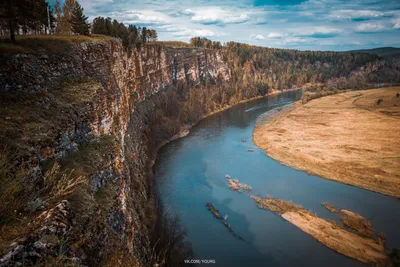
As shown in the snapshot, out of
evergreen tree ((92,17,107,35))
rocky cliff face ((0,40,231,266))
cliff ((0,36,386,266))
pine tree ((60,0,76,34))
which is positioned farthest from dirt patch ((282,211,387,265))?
pine tree ((60,0,76,34))

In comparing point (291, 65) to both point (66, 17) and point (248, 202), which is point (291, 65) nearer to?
point (66, 17)

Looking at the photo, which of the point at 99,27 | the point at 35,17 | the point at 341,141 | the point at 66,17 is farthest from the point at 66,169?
the point at 341,141

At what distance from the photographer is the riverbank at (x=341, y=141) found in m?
39.9

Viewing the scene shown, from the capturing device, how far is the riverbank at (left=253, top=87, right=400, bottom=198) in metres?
39.9

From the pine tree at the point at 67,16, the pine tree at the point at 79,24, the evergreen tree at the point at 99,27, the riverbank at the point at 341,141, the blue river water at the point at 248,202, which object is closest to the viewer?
the blue river water at the point at 248,202

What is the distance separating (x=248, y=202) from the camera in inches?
1288

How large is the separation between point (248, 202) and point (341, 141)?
32.4 metres

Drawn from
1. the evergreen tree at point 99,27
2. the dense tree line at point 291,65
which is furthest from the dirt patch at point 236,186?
the dense tree line at point 291,65

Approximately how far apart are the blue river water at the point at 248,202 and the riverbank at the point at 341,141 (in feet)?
10.7

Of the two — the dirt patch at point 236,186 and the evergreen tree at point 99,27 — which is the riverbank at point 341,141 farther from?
the evergreen tree at point 99,27

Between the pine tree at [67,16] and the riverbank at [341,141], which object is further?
the pine tree at [67,16]

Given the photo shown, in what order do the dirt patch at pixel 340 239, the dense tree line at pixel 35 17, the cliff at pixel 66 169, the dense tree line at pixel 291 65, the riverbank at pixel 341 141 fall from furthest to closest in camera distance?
the dense tree line at pixel 291 65 → the riverbank at pixel 341 141 → the dirt patch at pixel 340 239 → the dense tree line at pixel 35 17 → the cliff at pixel 66 169

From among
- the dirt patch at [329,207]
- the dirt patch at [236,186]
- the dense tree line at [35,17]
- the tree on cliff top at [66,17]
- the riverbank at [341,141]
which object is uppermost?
the tree on cliff top at [66,17]

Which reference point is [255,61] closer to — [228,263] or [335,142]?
[335,142]
